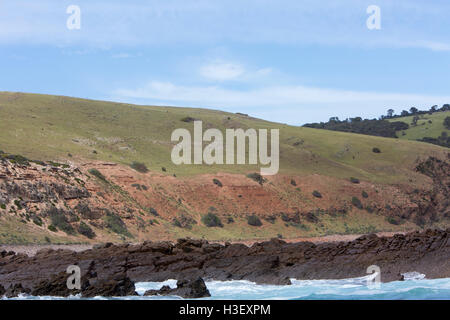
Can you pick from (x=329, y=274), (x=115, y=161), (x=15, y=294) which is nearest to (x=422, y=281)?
(x=329, y=274)

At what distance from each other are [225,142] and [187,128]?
8666 mm

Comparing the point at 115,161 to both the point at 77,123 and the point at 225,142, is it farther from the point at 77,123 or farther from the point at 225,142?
the point at 225,142

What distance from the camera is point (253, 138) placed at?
3511 inches

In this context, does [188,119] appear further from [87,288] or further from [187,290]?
[87,288]

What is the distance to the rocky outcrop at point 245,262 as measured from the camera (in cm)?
2778

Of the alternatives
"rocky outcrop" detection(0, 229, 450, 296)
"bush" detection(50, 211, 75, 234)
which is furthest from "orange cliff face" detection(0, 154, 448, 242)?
"rocky outcrop" detection(0, 229, 450, 296)

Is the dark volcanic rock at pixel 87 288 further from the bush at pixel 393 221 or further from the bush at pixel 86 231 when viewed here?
the bush at pixel 393 221

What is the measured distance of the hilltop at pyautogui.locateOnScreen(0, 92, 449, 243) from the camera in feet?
158

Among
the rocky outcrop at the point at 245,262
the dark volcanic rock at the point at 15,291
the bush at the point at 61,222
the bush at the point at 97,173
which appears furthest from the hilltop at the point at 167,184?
the dark volcanic rock at the point at 15,291

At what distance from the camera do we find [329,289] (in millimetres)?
25391

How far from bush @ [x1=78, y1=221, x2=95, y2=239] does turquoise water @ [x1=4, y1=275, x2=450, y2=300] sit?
19.4 metres

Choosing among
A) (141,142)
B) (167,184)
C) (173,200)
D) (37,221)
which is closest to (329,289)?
(37,221)

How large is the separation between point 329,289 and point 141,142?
174 ft

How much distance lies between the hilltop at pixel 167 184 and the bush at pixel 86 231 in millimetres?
87
